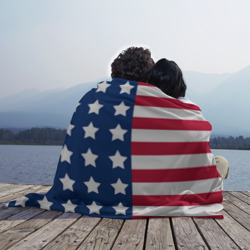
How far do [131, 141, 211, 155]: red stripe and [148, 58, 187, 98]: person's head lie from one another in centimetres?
53

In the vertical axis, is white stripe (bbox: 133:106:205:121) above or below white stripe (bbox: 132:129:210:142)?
above

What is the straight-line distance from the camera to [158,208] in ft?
9.28

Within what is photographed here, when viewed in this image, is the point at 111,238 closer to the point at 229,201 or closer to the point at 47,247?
the point at 47,247

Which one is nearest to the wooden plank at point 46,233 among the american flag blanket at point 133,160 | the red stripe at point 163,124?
the american flag blanket at point 133,160

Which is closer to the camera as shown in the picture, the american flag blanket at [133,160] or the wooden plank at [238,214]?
the wooden plank at [238,214]

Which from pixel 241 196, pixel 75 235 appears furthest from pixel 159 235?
pixel 241 196

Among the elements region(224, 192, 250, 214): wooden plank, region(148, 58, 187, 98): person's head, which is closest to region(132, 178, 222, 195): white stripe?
region(224, 192, 250, 214): wooden plank

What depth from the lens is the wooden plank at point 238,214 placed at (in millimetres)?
2802

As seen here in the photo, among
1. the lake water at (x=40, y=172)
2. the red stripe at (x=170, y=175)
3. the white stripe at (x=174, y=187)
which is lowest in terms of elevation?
the lake water at (x=40, y=172)

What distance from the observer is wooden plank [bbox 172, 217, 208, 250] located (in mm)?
2125

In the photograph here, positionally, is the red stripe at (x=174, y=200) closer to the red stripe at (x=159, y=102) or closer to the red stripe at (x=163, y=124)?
the red stripe at (x=163, y=124)

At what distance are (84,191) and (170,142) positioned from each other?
85cm

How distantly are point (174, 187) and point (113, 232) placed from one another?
829 millimetres

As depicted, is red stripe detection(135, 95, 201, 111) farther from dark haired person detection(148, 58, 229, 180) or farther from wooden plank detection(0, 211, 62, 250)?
wooden plank detection(0, 211, 62, 250)
